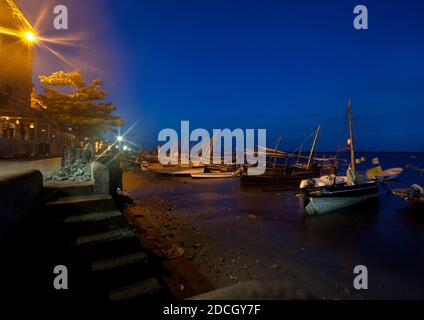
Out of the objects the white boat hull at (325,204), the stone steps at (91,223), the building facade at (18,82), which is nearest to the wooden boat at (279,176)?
the white boat hull at (325,204)

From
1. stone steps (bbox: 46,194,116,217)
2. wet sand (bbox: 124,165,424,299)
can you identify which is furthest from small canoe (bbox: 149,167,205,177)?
stone steps (bbox: 46,194,116,217)

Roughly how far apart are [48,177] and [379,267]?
1332 centimetres

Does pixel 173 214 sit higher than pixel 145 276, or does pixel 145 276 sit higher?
pixel 145 276

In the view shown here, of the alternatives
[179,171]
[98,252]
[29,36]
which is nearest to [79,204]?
[98,252]

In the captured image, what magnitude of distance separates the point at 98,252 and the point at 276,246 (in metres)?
8.83

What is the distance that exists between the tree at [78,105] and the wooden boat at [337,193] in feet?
78.6

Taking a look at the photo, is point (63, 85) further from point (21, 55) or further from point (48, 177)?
point (48, 177)

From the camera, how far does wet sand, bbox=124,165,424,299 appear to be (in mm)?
7859

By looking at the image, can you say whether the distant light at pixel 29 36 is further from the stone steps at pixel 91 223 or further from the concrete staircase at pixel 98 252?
the stone steps at pixel 91 223

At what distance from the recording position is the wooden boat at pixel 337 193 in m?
17.7

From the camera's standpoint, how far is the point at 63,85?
95.7 feet

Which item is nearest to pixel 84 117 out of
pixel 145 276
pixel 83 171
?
pixel 83 171

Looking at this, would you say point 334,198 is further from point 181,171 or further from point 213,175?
point 181,171

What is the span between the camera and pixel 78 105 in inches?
1006
